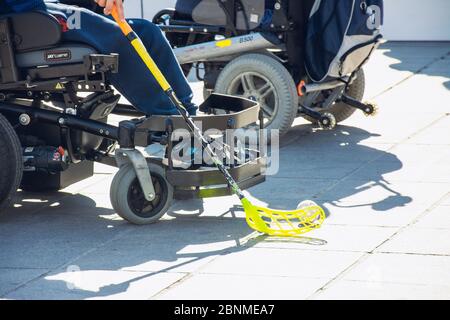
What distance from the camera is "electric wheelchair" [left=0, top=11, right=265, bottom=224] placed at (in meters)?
6.30

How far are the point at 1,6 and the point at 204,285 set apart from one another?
7.48 feet

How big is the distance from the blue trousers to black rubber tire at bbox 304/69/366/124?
2.62m

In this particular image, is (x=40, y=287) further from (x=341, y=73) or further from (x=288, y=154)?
(x=341, y=73)

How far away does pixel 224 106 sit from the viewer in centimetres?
694

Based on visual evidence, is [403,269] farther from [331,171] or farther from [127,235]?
[331,171]

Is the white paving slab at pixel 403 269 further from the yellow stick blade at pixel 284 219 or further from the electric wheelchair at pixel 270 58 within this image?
the electric wheelchair at pixel 270 58

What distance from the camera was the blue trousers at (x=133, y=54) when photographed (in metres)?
6.43

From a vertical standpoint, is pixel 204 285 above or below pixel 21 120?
below

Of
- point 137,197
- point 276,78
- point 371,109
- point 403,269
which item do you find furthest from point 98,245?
point 371,109

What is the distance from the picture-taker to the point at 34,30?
6.38 m

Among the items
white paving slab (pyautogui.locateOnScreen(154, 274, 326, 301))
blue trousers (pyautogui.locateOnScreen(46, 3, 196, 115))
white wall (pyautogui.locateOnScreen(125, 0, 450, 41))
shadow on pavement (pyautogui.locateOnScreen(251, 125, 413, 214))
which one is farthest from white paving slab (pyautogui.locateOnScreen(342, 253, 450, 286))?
white wall (pyautogui.locateOnScreen(125, 0, 450, 41))


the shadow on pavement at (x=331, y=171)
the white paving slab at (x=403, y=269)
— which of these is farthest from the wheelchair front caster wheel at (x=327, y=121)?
the white paving slab at (x=403, y=269)

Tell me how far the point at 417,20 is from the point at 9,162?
344 inches

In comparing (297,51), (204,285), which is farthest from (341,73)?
(204,285)
